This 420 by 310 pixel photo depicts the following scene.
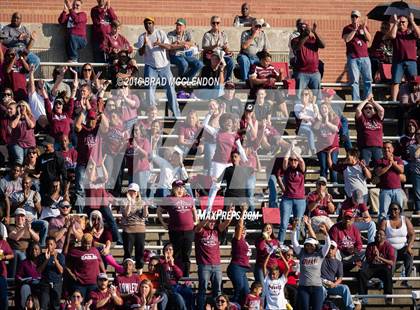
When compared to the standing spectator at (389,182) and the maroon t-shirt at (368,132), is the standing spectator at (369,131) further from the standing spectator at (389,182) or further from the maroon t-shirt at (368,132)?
the standing spectator at (389,182)

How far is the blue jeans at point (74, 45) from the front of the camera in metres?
28.8

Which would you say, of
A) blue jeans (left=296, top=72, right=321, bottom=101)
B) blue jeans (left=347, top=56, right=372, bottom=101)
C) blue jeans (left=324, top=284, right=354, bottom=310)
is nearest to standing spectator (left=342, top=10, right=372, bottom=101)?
blue jeans (left=347, top=56, right=372, bottom=101)

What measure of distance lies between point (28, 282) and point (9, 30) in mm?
5867

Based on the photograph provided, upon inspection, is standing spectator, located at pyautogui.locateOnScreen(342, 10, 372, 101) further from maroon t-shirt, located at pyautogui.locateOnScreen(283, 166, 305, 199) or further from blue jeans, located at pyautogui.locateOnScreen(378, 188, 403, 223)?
maroon t-shirt, located at pyautogui.locateOnScreen(283, 166, 305, 199)

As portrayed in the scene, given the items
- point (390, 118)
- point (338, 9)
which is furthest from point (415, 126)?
point (338, 9)

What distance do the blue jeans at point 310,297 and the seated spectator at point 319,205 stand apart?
1.60 metres

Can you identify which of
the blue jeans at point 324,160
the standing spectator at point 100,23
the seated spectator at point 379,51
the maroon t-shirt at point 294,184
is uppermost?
the standing spectator at point 100,23

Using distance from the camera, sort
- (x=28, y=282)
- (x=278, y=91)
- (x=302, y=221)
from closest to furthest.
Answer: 1. (x=28, y=282)
2. (x=302, y=221)
3. (x=278, y=91)

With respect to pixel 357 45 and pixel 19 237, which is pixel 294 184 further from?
pixel 19 237

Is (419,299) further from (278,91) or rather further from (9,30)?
(9,30)

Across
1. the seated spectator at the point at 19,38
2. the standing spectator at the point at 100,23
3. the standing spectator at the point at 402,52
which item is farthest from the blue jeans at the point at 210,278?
the standing spectator at the point at 402,52

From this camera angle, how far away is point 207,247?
81.5 feet

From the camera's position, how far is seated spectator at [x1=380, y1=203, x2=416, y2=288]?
25828 mm

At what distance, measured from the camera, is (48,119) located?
2677 centimetres
